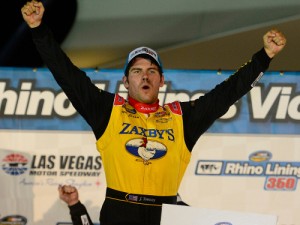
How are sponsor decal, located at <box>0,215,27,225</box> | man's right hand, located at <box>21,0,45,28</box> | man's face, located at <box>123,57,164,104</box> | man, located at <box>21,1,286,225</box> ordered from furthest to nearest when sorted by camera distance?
sponsor decal, located at <box>0,215,27,225</box>
man's face, located at <box>123,57,164,104</box>
man, located at <box>21,1,286,225</box>
man's right hand, located at <box>21,0,45,28</box>

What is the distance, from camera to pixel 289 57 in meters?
6.29

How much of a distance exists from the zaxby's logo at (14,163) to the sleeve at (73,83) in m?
2.07

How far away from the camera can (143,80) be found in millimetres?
3133

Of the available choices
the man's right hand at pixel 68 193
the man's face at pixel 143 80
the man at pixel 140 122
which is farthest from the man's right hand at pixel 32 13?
the man's right hand at pixel 68 193

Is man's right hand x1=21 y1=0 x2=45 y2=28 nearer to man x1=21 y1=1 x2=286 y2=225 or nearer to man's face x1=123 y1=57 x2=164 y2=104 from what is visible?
man x1=21 y1=1 x2=286 y2=225

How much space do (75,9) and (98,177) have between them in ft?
5.84

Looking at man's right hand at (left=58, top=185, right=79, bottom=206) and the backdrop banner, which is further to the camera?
the backdrop banner

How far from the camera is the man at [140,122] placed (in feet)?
9.89

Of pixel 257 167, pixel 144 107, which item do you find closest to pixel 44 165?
pixel 257 167

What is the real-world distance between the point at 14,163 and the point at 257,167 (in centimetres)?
176

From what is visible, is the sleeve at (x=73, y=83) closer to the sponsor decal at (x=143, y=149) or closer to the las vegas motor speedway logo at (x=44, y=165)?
the sponsor decal at (x=143, y=149)

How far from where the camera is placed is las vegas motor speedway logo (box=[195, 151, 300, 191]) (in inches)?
200

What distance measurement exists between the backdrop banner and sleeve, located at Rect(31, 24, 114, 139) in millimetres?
1971

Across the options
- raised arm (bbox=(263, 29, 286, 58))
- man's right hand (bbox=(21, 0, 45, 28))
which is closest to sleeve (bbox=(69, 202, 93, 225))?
man's right hand (bbox=(21, 0, 45, 28))
